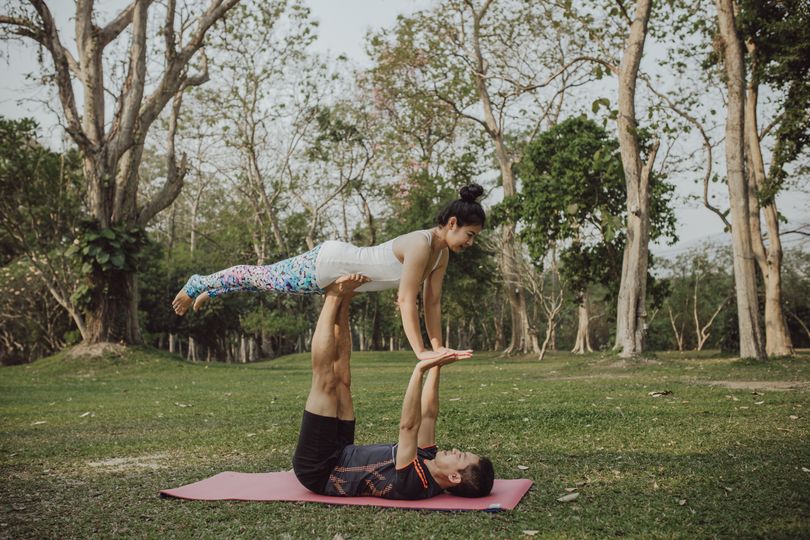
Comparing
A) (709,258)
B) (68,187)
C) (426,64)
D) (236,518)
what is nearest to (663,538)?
(236,518)

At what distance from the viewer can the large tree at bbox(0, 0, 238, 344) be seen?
16328mm

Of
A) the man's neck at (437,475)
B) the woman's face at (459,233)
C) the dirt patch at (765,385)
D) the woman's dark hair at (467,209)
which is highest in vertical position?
the woman's dark hair at (467,209)

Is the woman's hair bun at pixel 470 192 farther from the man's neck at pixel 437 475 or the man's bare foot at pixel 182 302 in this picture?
the man's bare foot at pixel 182 302

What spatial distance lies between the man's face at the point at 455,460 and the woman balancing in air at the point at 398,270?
630 millimetres

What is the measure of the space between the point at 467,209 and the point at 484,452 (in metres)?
2.09

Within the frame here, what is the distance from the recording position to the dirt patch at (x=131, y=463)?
17.7 feet

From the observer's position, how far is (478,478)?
4.20m

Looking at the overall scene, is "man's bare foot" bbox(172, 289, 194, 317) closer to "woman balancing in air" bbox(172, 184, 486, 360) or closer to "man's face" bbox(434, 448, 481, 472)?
"woman balancing in air" bbox(172, 184, 486, 360)

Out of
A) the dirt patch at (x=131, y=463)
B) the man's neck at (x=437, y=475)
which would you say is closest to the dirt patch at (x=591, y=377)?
the dirt patch at (x=131, y=463)

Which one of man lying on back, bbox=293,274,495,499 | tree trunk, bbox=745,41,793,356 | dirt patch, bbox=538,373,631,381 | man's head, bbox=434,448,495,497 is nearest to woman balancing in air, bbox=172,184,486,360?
man lying on back, bbox=293,274,495,499

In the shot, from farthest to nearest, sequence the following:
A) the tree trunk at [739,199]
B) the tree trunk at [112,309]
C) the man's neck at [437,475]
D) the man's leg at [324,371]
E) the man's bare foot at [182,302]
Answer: the tree trunk at [112,309] < the tree trunk at [739,199] < the man's bare foot at [182,302] < the man's leg at [324,371] < the man's neck at [437,475]

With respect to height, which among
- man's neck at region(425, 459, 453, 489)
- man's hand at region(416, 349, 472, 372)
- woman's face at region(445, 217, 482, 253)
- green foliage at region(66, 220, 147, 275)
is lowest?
man's neck at region(425, 459, 453, 489)

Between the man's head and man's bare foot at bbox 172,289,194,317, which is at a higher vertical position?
man's bare foot at bbox 172,289,194,317

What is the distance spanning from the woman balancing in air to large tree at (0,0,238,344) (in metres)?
11.8
